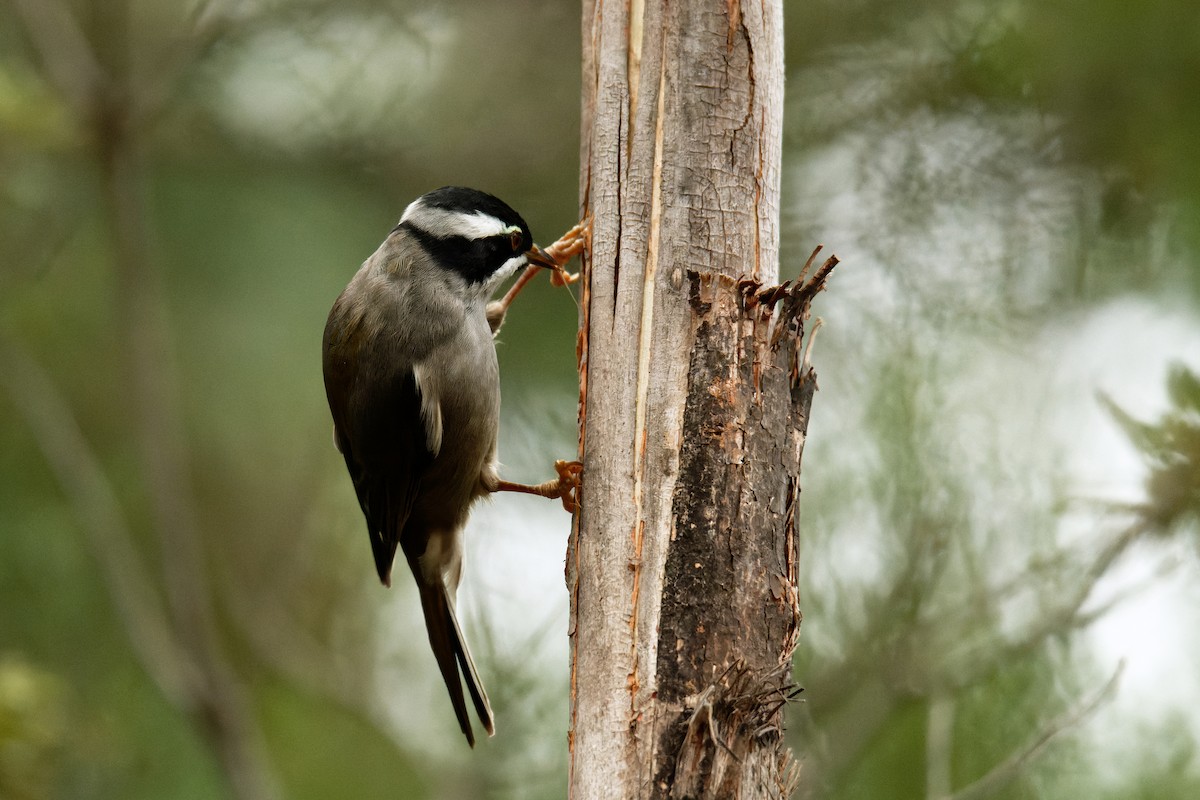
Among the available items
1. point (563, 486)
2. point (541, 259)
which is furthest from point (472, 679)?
point (541, 259)

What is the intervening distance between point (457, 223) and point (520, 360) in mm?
1606

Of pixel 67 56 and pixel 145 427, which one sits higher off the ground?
pixel 67 56

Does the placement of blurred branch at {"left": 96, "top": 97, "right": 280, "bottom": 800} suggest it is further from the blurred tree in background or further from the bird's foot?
the bird's foot

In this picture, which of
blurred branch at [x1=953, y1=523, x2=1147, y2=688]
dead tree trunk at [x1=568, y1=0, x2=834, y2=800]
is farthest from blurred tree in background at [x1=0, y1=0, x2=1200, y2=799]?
dead tree trunk at [x1=568, y1=0, x2=834, y2=800]

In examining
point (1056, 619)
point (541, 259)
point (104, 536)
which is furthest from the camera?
point (104, 536)

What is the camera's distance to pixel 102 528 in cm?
495

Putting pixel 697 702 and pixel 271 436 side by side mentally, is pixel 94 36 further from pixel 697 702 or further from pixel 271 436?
pixel 697 702

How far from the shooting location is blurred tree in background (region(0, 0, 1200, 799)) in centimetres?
432

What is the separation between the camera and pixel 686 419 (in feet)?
9.28

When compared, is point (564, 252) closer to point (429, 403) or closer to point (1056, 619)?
point (429, 403)

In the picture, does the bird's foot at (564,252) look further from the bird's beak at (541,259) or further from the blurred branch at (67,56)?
the blurred branch at (67,56)

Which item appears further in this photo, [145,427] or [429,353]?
[145,427]

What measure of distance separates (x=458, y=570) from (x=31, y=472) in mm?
3063

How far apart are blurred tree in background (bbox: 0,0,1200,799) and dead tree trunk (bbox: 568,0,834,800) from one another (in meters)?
1.03
